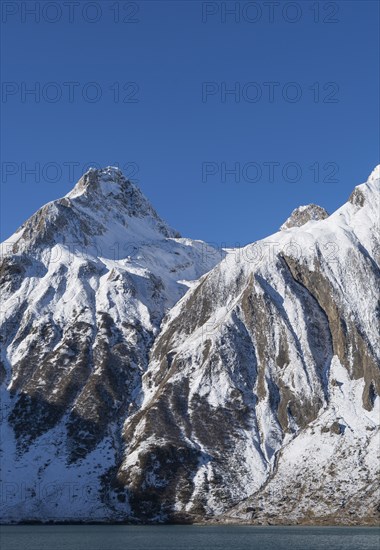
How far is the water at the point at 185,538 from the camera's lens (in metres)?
98.6

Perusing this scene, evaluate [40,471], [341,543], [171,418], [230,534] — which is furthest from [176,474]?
[341,543]

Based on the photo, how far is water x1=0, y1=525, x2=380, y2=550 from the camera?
98.6 metres

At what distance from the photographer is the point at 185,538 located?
117 m

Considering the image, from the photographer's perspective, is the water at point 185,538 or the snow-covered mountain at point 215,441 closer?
the water at point 185,538

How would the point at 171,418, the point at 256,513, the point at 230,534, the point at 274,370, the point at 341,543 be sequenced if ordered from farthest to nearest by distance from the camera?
the point at 274,370, the point at 171,418, the point at 256,513, the point at 230,534, the point at 341,543

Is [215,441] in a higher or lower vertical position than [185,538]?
higher

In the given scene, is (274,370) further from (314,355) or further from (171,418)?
(171,418)

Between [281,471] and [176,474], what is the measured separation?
22492 millimetres

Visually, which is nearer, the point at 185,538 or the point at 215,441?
the point at 185,538

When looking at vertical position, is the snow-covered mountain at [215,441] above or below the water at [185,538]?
above

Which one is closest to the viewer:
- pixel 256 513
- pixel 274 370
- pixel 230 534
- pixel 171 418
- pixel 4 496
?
pixel 230 534

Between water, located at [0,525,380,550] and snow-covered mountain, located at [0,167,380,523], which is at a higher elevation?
snow-covered mountain, located at [0,167,380,523]

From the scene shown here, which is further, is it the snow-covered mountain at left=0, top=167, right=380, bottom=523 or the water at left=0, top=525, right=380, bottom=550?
the snow-covered mountain at left=0, top=167, right=380, bottom=523

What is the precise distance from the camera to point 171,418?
182 metres
